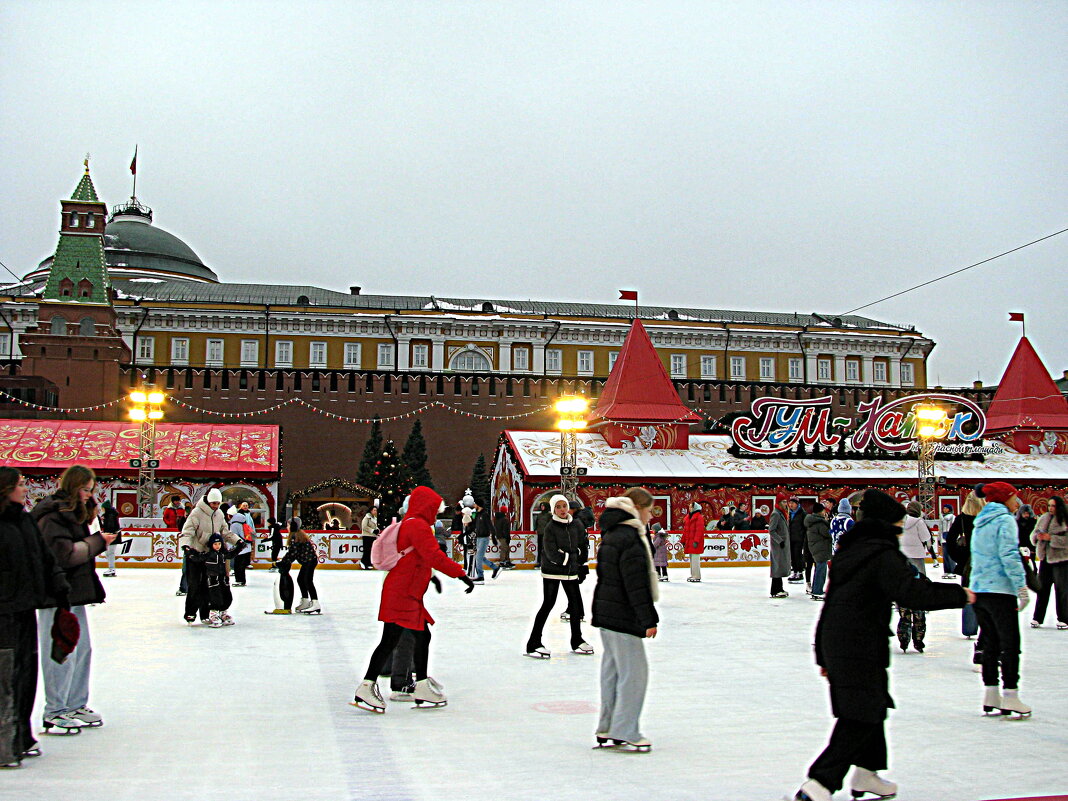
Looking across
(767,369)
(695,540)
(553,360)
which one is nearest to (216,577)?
(695,540)

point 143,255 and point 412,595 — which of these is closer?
point 412,595

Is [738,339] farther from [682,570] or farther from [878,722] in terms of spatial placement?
[878,722]

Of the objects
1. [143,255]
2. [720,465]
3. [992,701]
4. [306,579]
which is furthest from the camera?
[143,255]

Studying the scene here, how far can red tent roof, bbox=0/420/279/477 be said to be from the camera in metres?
28.2

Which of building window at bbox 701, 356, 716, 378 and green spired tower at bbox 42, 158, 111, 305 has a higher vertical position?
green spired tower at bbox 42, 158, 111, 305

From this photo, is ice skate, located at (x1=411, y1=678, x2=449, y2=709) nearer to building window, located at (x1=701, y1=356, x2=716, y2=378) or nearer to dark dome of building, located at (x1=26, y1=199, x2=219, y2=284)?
building window, located at (x1=701, y1=356, x2=716, y2=378)

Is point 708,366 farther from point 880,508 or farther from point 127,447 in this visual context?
point 880,508

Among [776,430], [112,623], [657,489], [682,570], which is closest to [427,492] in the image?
[112,623]

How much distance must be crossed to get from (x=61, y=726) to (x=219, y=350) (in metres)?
48.7

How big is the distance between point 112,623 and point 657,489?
60.4 feet

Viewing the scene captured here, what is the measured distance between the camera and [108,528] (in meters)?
14.2

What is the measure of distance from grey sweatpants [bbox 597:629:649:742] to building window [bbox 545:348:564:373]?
160ft

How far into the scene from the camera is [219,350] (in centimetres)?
5238

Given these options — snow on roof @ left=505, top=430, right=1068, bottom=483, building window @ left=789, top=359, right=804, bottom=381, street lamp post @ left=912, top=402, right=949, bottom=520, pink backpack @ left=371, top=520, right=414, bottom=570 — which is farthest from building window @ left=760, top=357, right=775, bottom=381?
pink backpack @ left=371, top=520, right=414, bottom=570
